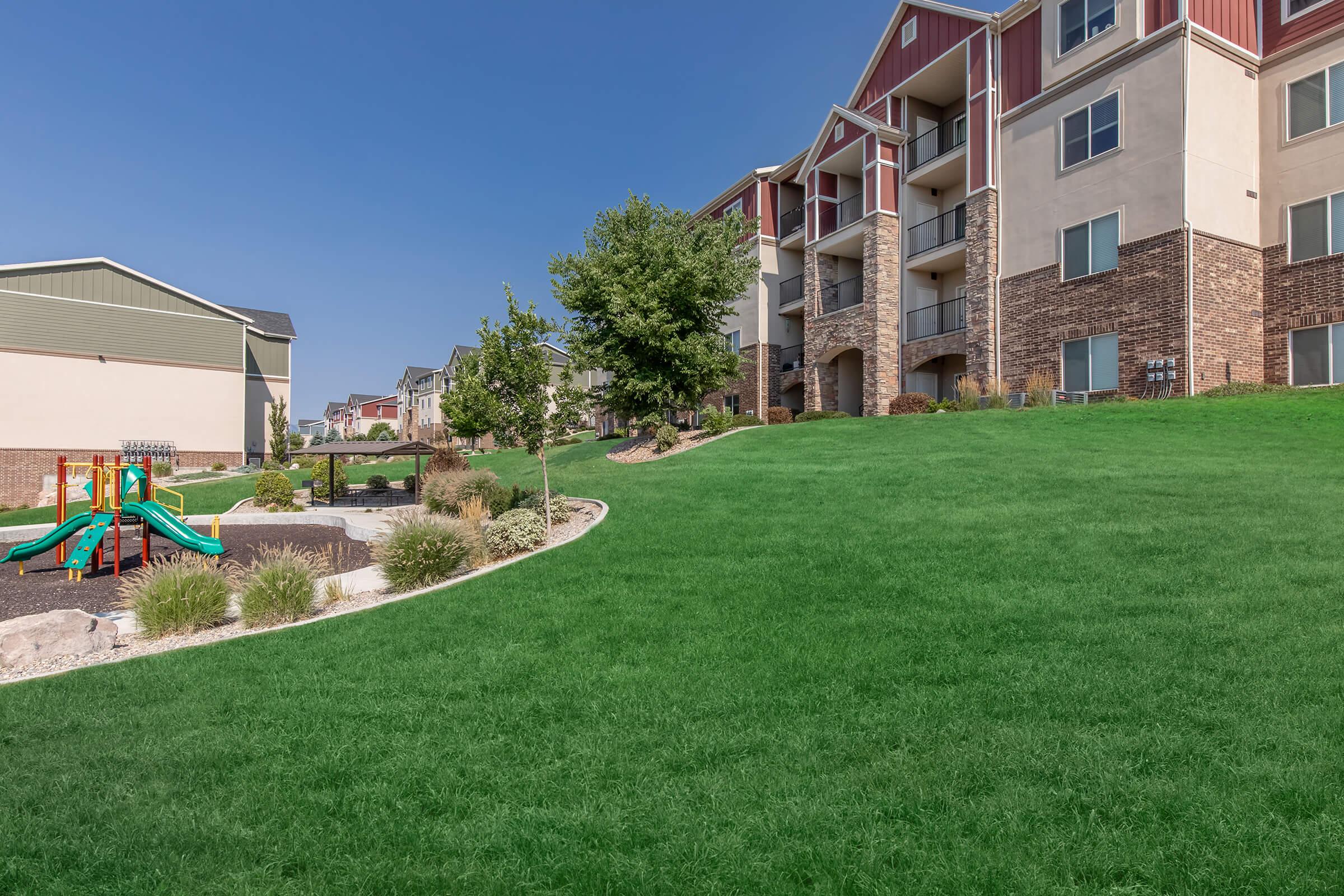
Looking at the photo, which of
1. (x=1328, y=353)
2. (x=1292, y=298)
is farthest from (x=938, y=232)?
(x=1328, y=353)

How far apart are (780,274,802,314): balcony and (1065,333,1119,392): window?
13765mm

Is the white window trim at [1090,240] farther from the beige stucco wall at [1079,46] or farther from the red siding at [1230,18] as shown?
the red siding at [1230,18]

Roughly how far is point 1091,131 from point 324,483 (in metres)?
27.9

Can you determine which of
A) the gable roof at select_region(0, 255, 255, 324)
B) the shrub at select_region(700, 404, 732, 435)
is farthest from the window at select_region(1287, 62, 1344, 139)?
the gable roof at select_region(0, 255, 255, 324)

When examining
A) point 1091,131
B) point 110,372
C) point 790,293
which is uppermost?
point 1091,131

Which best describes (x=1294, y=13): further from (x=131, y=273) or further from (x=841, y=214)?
(x=131, y=273)

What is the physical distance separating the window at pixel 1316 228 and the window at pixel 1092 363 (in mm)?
4726

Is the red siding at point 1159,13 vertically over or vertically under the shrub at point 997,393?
over

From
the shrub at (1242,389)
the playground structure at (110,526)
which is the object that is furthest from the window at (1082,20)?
the playground structure at (110,526)

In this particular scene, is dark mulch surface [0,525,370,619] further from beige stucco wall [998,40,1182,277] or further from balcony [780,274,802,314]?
balcony [780,274,802,314]

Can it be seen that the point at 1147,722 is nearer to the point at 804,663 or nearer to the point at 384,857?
the point at 804,663

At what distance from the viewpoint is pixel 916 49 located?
81.0ft

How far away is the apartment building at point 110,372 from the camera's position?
32469 mm

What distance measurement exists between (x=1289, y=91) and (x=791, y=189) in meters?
18.7
